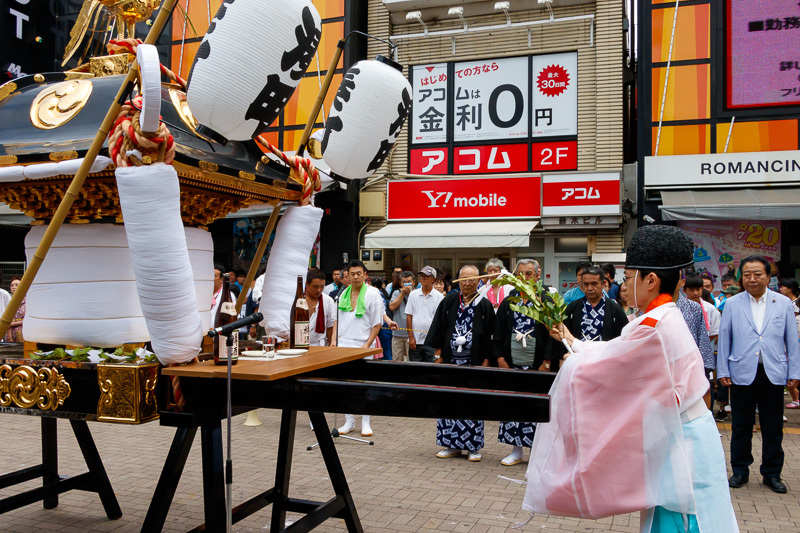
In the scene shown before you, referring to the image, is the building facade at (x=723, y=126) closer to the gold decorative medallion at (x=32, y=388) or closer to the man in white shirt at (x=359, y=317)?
the man in white shirt at (x=359, y=317)

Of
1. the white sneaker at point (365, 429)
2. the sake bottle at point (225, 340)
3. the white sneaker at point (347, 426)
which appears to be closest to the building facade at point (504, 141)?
the white sneaker at point (347, 426)

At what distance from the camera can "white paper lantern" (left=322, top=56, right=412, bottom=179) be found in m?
3.66

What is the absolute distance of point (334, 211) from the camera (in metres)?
15.5

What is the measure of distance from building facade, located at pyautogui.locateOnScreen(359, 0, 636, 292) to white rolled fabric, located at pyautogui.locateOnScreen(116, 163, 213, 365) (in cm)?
1087

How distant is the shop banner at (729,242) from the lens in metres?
12.7

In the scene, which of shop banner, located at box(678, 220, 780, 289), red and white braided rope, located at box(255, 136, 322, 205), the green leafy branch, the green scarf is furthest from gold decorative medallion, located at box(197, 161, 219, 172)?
shop banner, located at box(678, 220, 780, 289)

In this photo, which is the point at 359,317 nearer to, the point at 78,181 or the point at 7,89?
the point at 7,89

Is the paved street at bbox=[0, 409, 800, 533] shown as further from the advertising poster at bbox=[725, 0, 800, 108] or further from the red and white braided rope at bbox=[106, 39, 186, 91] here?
the advertising poster at bbox=[725, 0, 800, 108]

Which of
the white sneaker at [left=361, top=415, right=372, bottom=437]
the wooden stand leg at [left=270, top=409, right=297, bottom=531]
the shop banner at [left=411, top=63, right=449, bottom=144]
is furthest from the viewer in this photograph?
the shop banner at [left=411, top=63, right=449, bottom=144]

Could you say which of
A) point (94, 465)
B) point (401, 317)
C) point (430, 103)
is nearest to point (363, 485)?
point (94, 465)

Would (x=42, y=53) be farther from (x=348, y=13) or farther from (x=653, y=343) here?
(x=653, y=343)

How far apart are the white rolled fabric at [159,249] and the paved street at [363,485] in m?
2.35

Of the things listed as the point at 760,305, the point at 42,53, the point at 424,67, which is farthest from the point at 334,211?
the point at 760,305

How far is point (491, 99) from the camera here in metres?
14.7
